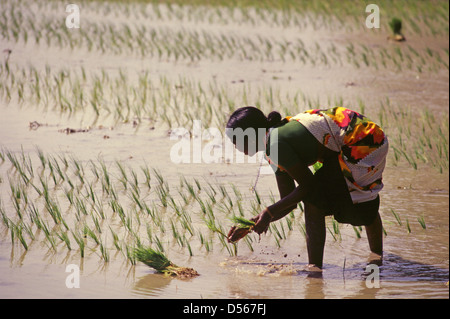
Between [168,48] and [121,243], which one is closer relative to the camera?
[121,243]

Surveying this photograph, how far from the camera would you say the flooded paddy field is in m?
3.43

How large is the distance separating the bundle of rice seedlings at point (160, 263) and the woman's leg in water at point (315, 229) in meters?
0.57

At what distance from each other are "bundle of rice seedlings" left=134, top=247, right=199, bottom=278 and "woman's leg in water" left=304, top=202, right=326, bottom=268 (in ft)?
1.86

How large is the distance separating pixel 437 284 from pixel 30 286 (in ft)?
6.01

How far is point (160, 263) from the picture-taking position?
11.0 ft

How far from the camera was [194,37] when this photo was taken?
10406 mm

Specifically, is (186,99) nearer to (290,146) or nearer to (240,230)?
(240,230)

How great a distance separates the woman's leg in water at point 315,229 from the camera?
338 centimetres
